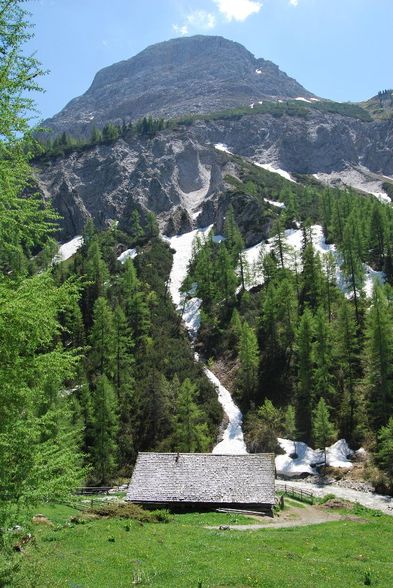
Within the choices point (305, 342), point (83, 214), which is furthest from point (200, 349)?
point (83, 214)

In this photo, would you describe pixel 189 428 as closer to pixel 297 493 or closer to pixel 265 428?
pixel 265 428

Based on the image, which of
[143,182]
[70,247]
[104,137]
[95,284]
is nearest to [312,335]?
[95,284]

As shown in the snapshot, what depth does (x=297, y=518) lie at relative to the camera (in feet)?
115

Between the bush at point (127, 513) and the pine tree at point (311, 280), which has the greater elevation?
the pine tree at point (311, 280)

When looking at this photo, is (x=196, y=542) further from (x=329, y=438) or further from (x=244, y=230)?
(x=244, y=230)

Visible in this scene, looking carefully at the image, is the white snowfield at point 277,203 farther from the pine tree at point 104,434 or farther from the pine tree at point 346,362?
the pine tree at point 104,434

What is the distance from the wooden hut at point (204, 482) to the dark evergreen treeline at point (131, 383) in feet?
26.4

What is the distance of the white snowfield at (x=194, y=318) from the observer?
60375 millimetres

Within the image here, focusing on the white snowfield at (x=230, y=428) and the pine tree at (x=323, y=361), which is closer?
the white snowfield at (x=230, y=428)

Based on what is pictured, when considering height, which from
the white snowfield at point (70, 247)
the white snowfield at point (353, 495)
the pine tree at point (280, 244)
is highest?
the white snowfield at point (70, 247)

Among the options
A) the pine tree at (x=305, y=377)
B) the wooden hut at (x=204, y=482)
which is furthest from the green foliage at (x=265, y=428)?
the wooden hut at (x=204, y=482)

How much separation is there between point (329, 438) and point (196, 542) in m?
34.5

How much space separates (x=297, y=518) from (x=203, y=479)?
7395 millimetres

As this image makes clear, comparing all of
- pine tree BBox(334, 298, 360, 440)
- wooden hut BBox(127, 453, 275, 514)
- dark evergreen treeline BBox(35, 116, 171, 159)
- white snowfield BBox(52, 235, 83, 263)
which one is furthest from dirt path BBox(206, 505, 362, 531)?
dark evergreen treeline BBox(35, 116, 171, 159)
